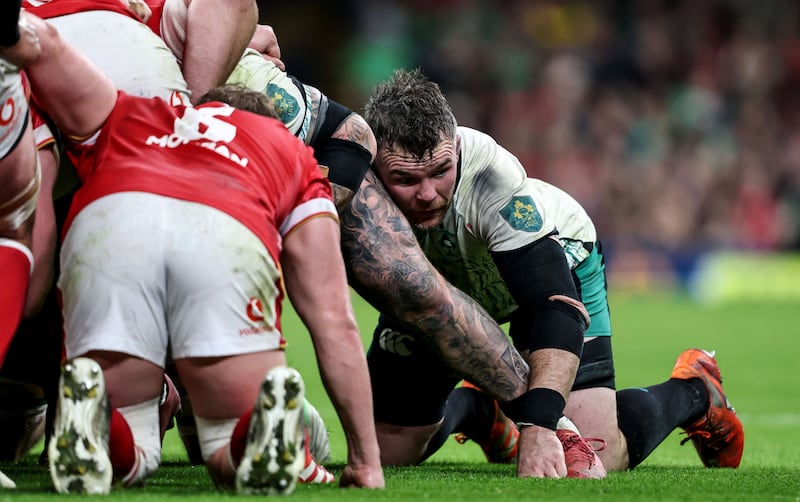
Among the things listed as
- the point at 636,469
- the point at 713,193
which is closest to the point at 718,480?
the point at 636,469

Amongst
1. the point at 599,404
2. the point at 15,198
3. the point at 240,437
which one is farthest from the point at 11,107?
the point at 599,404

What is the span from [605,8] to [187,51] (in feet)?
51.6

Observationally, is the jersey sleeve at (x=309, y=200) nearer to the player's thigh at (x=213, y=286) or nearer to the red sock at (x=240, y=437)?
the player's thigh at (x=213, y=286)

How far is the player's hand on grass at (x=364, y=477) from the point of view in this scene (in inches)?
139

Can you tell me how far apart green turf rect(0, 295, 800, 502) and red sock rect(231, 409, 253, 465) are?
0.41 feet

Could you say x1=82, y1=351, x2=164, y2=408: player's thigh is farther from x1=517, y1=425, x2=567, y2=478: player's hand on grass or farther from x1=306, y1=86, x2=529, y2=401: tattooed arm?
x1=517, y1=425, x2=567, y2=478: player's hand on grass

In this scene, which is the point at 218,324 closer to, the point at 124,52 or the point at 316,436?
the point at 124,52

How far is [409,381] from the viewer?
5293mm

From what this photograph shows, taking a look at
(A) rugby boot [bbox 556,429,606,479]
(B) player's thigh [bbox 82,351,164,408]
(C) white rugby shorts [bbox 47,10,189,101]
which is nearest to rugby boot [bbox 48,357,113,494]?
(B) player's thigh [bbox 82,351,164,408]

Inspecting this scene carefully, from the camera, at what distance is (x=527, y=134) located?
17953 millimetres

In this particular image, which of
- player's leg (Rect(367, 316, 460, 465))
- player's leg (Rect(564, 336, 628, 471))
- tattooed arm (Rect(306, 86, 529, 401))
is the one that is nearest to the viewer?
tattooed arm (Rect(306, 86, 529, 401))

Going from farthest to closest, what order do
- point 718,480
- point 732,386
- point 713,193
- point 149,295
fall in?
point 713,193 → point 732,386 → point 718,480 → point 149,295

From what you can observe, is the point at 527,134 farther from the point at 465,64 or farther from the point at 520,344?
the point at 520,344

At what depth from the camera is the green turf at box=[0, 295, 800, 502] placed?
3.48 meters
